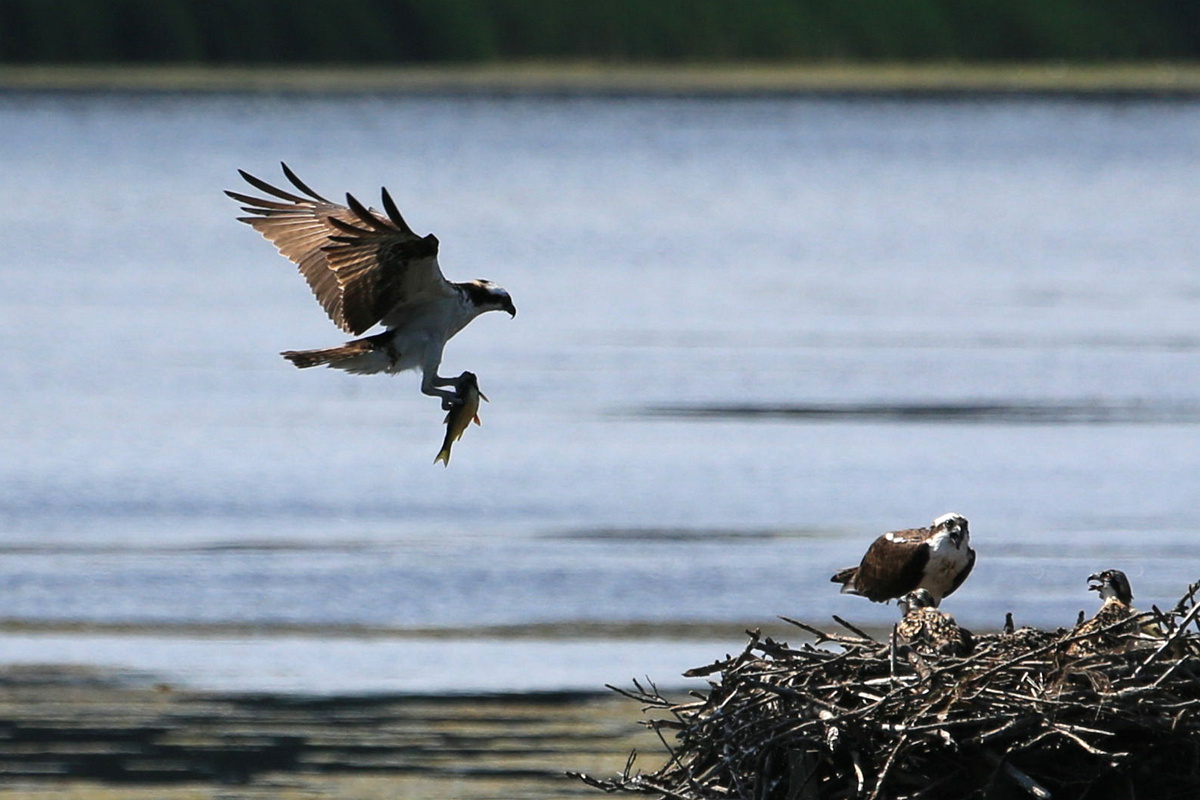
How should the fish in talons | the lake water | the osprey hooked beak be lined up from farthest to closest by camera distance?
the lake water < the osprey hooked beak < the fish in talons

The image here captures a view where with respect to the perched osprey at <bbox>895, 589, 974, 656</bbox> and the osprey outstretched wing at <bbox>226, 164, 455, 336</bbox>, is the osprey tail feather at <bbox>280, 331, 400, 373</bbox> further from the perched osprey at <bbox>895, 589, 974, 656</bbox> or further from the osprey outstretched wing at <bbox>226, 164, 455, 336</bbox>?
the perched osprey at <bbox>895, 589, 974, 656</bbox>

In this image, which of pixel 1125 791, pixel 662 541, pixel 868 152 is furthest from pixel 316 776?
pixel 868 152

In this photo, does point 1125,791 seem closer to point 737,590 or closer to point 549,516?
point 737,590

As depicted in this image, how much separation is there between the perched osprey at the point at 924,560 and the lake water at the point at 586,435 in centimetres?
354

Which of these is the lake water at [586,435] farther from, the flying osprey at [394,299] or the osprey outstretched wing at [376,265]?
the osprey outstretched wing at [376,265]

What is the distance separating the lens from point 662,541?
17.2 m

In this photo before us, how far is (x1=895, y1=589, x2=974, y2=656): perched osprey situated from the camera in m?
8.28

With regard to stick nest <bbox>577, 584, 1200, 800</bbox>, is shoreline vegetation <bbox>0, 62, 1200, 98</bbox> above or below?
above

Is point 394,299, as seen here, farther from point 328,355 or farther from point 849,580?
point 849,580

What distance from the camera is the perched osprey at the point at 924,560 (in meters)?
9.64

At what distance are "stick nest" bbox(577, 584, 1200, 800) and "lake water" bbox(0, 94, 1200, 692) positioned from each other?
499 cm

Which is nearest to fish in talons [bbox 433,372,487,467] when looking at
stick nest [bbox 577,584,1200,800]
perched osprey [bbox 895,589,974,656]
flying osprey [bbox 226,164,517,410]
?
flying osprey [bbox 226,164,517,410]

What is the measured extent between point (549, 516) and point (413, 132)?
191ft

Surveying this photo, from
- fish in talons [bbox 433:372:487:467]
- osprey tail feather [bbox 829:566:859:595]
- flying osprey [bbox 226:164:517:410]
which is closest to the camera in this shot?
fish in talons [bbox 433:372:487:467]
